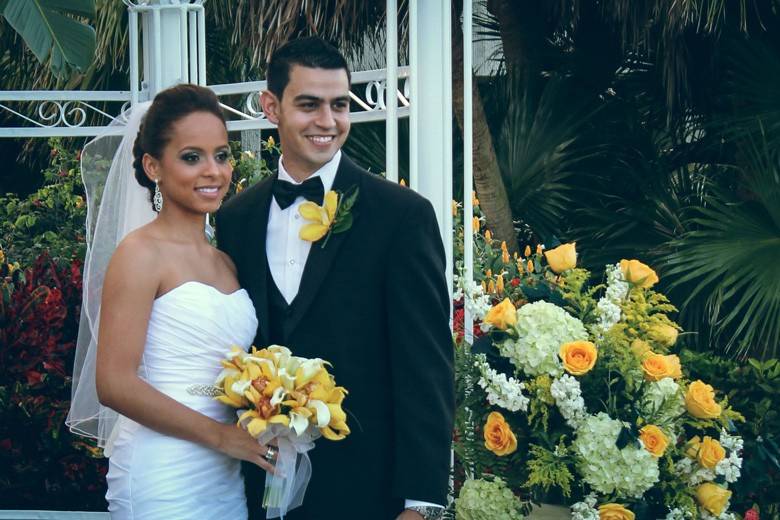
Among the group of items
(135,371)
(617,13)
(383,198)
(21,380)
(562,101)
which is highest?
(617,13)

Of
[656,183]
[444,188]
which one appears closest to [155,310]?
[444,188]

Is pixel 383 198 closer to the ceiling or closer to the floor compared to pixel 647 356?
closer to the ceiling

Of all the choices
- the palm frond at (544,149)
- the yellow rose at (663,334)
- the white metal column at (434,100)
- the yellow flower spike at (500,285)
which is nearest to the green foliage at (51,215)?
the palm frond at (544,149)

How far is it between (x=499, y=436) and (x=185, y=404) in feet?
3.72

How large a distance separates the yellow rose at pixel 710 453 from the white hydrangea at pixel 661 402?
0.12m

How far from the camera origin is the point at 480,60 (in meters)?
11.9

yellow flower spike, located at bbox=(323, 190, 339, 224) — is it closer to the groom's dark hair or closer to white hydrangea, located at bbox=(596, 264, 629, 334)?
the groom's dark hair

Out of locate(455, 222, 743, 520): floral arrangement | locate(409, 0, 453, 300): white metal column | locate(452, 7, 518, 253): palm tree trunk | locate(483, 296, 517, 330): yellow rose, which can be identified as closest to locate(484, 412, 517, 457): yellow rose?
locate(455, 222, 743, 520): floral arrangement

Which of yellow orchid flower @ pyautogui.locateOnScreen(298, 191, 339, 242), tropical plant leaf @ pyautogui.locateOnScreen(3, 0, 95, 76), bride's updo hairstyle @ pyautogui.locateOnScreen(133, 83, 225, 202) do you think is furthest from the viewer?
tropical plant leaf @ pyautogui.locateOnScreen(3, 0, 95, 76)

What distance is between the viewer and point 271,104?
3.01m

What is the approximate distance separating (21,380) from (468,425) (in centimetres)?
244

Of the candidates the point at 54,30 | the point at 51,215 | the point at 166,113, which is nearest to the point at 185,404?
the point at 166,113

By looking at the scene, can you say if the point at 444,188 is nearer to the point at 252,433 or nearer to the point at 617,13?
the point at 252,433

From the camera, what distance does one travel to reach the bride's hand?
277 centimetres
